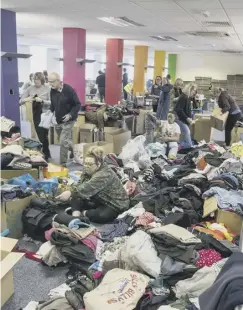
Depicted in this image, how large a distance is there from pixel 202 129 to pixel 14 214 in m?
5.62

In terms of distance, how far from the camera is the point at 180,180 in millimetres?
4457

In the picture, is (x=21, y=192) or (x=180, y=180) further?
(x=180, y=180)

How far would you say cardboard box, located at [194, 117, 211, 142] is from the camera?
26.7 feet

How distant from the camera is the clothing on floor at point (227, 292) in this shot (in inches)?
53.1

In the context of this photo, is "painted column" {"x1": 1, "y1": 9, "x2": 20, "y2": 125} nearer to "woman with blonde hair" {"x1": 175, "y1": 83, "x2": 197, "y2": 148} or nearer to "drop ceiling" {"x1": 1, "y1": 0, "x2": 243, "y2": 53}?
"drop ceiling" {"x1": 1, "y1": 0, "x2": 243, "y2": 53}

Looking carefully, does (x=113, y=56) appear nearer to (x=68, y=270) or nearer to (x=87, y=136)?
(x=87, y=136)

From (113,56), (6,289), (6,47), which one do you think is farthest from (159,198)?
(113,56)

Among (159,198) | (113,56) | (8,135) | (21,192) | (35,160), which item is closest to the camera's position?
(21,192)

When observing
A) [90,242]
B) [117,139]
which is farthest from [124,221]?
[117,139]

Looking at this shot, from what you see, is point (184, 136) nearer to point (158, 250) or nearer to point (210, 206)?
point (210, 206)

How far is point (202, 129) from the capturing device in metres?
8.23

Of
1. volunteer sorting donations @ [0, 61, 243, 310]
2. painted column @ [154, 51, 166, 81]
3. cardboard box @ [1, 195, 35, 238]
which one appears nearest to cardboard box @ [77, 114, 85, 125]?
volunteer sorting donations @ [0, 61, 243, 310]

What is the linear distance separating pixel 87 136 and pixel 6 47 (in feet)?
6.52

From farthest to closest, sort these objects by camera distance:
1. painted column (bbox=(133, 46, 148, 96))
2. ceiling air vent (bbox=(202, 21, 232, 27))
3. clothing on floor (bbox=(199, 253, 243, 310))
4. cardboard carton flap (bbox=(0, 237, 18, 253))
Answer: painted column (bbox=(133, 46, 148, 96))
ceiling air vent (bbox=(202, 21, 232, 27))
cardboard carton flap (bbox=(0, 237, 18, 253))
clothing on floor (bbox=(199, 253, 243, 310))
